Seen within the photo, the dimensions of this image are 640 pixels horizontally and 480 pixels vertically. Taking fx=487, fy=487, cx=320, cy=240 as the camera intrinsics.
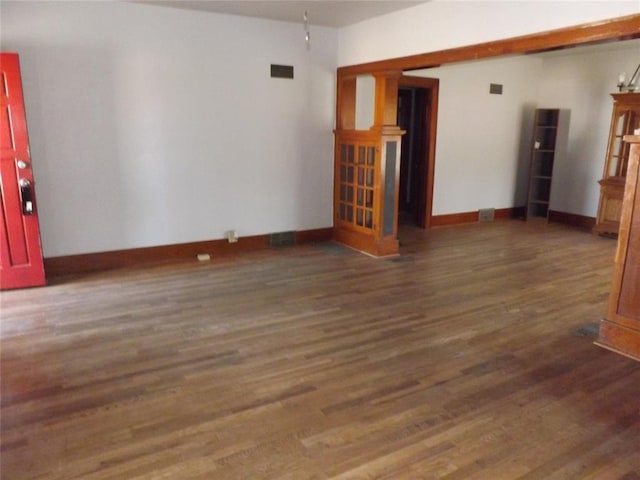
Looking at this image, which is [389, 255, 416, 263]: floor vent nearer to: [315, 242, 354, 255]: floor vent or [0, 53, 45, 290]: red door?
[315, 242, 354, 255]: floor vent

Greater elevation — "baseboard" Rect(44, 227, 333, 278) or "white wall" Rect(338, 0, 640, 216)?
"white wall" Rect(338, 0, 640, 216)

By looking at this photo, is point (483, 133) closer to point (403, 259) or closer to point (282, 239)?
point (403, 259)

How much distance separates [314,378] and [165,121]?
11.3ft

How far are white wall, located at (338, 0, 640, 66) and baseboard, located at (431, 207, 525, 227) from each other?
288 cm

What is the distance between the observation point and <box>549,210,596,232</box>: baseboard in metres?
7.45

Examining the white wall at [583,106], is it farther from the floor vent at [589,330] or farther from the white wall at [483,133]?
the floor vent at [589,330]

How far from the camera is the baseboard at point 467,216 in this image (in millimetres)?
7508

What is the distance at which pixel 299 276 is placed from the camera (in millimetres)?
4918

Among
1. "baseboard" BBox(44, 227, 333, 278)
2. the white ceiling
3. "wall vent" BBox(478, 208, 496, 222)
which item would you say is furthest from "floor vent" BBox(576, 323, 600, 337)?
"wall vent" BBox(478, 208, 496, 222)

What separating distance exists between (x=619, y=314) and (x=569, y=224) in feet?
16.2

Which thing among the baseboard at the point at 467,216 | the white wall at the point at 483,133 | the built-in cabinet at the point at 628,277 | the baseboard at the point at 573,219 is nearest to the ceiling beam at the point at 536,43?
the built-in cabinet at the point at 628,277

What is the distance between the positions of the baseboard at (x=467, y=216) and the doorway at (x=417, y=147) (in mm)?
224

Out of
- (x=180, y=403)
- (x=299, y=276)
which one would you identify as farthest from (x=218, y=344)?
(x=299, y=276)

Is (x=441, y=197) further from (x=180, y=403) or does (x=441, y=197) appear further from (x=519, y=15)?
(x=180, y=403)
